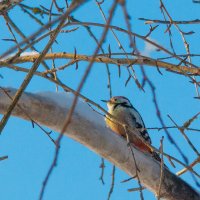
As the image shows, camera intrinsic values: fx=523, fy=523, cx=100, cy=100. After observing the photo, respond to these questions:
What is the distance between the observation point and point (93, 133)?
2447mm

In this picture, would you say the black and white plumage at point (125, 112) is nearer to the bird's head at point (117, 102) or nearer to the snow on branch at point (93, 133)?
the bird's head at point (117, 102)

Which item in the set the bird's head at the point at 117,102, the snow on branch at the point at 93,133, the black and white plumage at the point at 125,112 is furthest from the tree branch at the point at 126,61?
the bird's head at the point at 117,102

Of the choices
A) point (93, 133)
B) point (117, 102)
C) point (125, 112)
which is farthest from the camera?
point (117, 102)

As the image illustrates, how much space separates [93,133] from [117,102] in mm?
2642

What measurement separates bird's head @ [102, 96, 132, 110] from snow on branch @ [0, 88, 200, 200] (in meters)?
2.41

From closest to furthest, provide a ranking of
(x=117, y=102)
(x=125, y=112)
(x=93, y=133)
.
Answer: (x=93, y=133) < (x=125, y=112) < (x=117, y=102)

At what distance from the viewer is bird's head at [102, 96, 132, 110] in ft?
16.5

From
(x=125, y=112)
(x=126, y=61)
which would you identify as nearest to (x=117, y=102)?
(x=125, y=112)

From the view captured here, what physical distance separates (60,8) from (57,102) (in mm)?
651

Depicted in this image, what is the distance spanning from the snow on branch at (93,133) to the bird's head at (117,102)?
241 centimetres

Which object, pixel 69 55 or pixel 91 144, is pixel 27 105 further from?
pixel 69 55

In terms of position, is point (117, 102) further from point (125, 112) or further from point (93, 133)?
point (93, 133)

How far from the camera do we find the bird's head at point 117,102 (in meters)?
5.03

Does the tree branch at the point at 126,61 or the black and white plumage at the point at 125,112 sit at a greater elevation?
the black and white plumage at the point at 125,112
